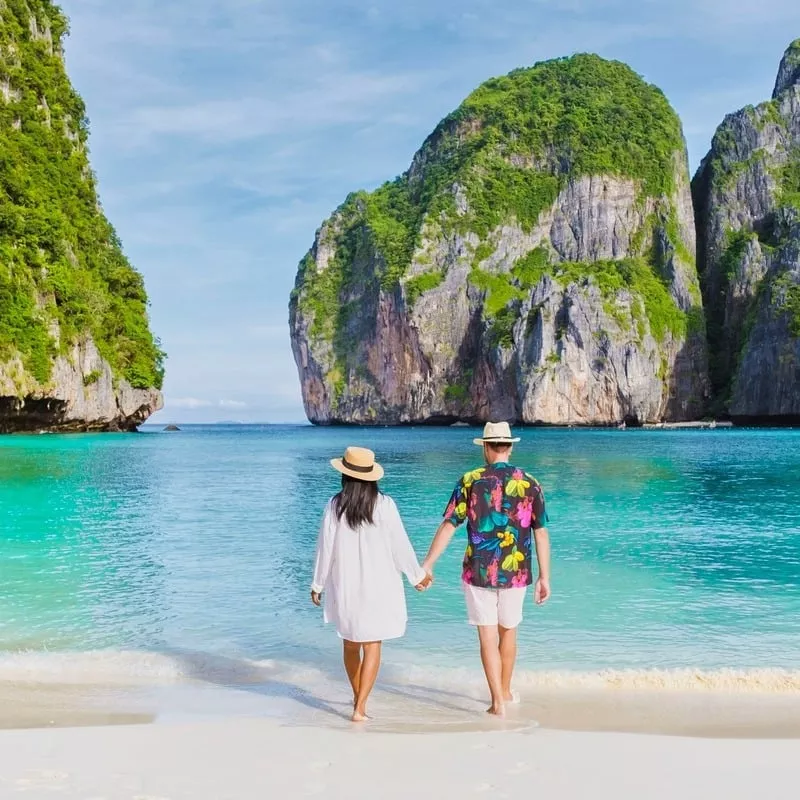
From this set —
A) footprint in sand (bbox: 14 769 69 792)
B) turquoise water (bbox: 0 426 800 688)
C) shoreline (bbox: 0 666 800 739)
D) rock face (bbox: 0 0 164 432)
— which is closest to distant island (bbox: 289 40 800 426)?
rock face (bbox: 0 0 164 432)

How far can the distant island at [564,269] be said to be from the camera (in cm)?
8688

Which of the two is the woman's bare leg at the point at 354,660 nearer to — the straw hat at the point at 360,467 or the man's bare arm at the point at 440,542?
the man's bare arm at the point at 440,542

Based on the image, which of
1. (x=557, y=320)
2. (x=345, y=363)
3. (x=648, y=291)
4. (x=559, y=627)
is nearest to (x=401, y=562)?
(x=559, y=627)

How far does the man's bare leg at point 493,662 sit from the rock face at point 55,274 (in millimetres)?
39337

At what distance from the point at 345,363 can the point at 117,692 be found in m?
104

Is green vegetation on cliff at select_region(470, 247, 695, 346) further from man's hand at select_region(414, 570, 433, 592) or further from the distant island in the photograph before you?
man's hand at select_region(414, 570, 433, 592)

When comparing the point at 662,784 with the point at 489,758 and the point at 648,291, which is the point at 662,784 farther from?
the point at 648,291

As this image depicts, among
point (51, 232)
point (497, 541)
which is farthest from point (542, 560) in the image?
point (51, 232)

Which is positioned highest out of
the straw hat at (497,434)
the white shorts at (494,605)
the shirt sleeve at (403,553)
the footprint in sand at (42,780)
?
the straw hat at (497,434)

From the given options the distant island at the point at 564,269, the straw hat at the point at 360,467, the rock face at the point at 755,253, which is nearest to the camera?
the straw hat at the point at 360,467

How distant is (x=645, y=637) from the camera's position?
7570 millimetres

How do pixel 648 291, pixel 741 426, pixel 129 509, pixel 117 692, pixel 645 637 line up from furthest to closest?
pixel 648 291 → pixel 741 426 → pixel 129 509 → pixel 645 637 → pixel 117 692

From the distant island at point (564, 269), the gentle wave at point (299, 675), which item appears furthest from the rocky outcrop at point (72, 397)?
the distant island at point (564, 269)

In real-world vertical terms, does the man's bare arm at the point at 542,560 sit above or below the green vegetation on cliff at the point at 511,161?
below
